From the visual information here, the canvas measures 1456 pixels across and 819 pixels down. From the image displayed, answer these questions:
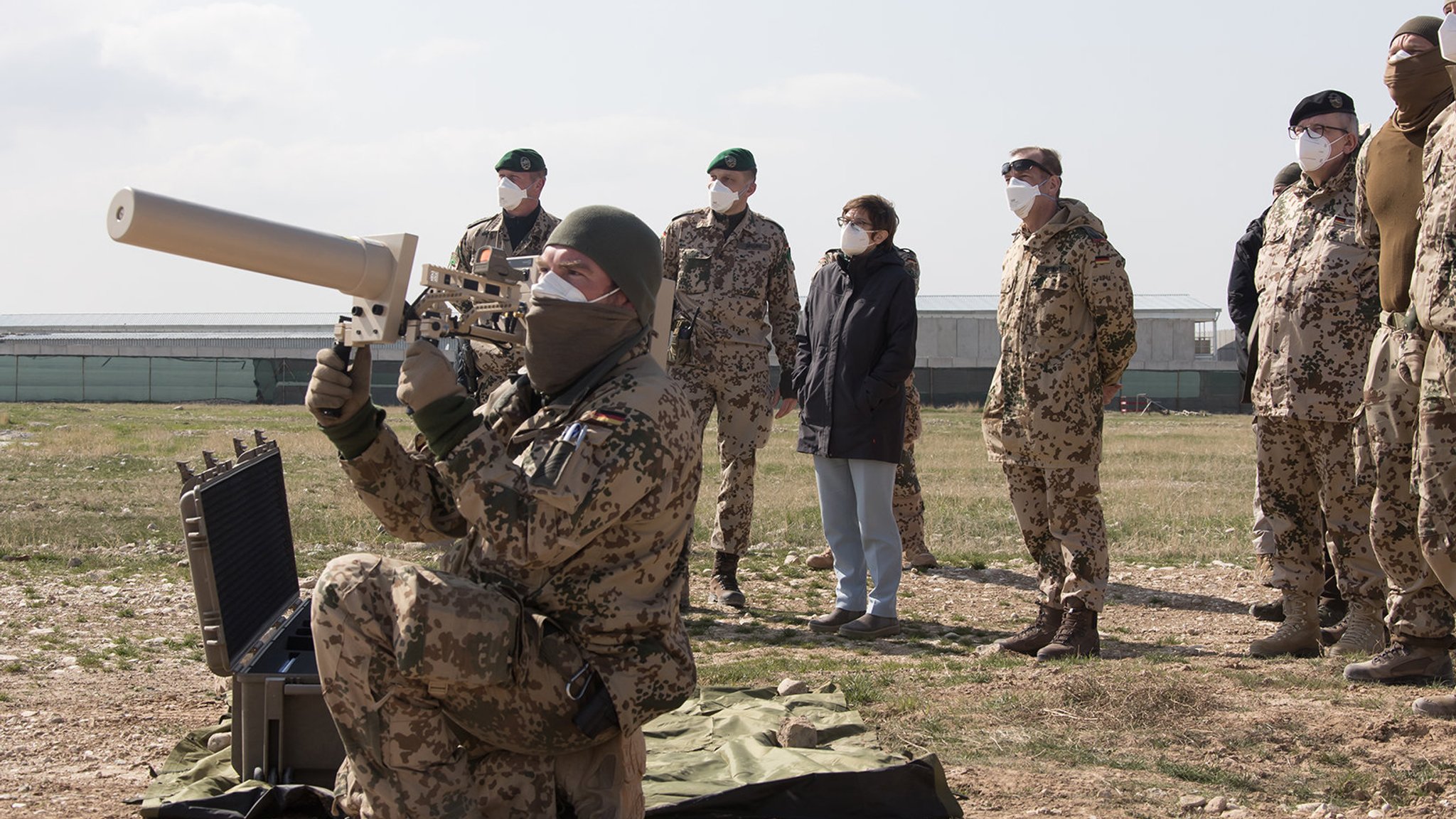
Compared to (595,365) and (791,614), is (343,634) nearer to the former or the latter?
(595,365)

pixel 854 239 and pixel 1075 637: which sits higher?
pixel 854 239

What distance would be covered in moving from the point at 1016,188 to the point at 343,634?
14.4 ft

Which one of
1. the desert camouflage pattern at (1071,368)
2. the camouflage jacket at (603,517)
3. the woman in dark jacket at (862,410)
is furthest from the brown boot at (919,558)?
the camouflage jacket at (603,517)

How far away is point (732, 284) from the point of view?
27.7 feet

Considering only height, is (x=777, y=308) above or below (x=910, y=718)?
above

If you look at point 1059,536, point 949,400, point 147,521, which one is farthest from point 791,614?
point 949,400

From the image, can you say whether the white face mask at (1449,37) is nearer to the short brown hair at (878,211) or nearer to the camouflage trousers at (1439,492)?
the camouflage trousers at (1439,492)

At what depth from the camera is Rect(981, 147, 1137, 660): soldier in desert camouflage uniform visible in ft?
21.8

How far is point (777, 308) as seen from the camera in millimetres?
8625

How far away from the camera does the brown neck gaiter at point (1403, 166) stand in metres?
5.66

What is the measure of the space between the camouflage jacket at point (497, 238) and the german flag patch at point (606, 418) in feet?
14.7

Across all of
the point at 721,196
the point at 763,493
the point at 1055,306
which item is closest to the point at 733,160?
the point at 721,196

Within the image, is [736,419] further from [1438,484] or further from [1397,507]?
[1438,484]

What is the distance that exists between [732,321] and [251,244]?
5.07m
